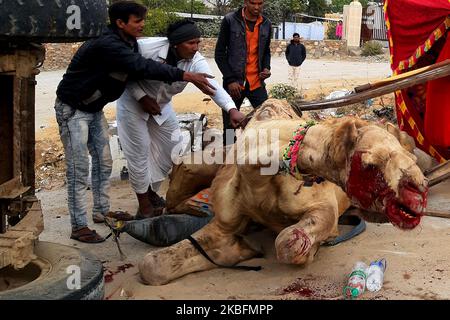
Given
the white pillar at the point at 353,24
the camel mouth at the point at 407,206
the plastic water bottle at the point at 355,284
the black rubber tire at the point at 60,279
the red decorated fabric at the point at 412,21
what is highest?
the white pillar at the point at 353,24

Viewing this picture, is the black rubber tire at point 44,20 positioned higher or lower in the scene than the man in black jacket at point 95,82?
higher

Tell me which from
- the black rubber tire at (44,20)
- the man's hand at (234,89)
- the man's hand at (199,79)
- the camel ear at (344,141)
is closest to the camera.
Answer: the camel ear at (344,141)

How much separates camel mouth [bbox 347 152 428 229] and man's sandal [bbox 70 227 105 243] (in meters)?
2.52

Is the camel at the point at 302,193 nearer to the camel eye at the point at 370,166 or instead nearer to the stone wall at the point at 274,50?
the camel eye at the point at 370,166

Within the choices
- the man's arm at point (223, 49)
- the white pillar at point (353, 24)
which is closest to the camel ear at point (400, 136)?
the man's arm at point (223, 49)

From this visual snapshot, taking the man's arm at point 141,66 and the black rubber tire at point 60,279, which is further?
the man's arm at point 141,66

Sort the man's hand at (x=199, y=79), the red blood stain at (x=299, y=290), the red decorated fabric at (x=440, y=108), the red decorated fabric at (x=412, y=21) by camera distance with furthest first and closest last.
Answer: the red decorated fabric at (x=412, y=21)
the red decorated fabric at (x=440, y=108)
the man's hand at (x=199, y=79)
the red blood stain at (x=299, y=290)

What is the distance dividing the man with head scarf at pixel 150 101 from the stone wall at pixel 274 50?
45.1 feet

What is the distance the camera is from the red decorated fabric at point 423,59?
557cm

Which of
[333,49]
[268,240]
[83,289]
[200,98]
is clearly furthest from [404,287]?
[333,49]

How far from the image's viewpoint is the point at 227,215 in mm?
3928

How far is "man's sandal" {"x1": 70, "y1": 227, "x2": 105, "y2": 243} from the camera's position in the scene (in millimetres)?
4645

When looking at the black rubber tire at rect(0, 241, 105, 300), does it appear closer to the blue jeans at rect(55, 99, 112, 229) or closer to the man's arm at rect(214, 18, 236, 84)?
the blue jeans at rect(55, 99, 112, 229)

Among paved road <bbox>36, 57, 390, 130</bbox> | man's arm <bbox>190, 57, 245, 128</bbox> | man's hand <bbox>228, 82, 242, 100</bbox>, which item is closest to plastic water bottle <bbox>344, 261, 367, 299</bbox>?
man's arm <bbox>190, 57, 245, 128</bbox>
